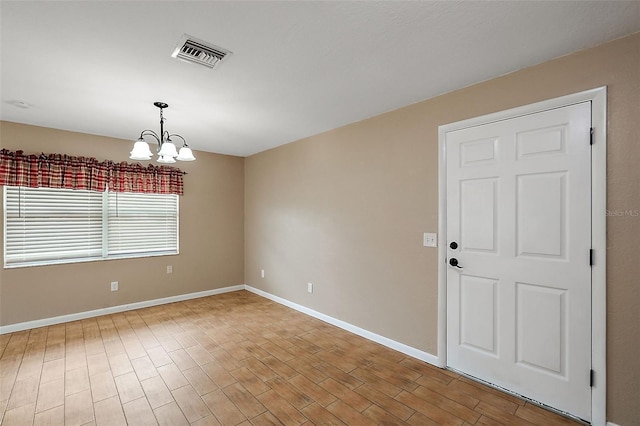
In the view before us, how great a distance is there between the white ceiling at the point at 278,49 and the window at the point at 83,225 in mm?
1171

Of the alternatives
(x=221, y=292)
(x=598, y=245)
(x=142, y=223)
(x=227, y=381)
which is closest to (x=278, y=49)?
(x=598, y=245)

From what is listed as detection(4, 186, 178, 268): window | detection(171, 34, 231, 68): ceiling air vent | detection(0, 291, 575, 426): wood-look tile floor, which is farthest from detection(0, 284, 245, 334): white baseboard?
detection(171, 34, 231, 68): ceiling air vent

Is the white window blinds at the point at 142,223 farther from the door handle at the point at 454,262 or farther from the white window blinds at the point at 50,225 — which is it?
the door handle at the point at 454,262

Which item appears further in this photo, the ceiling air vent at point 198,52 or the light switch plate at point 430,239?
the light switch plate at point 430,239

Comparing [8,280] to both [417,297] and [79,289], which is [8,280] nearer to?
[79,289]

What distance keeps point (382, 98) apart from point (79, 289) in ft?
14.7

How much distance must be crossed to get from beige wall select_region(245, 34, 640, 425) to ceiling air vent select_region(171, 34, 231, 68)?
1.82 meters

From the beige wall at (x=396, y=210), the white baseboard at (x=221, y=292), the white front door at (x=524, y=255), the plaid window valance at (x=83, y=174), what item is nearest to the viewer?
the beige wall at (x=396, y=210)

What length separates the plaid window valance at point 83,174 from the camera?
137 inches

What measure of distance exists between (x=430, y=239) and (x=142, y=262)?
411 cm

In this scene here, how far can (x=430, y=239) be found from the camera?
2785 mm

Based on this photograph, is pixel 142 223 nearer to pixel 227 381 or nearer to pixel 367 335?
pixel 227 381

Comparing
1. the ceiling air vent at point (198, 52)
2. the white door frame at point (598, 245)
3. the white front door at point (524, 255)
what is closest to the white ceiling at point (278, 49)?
the ceiling air vent at point (198, 52)

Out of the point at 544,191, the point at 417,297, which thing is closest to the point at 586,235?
the point at 544,191
